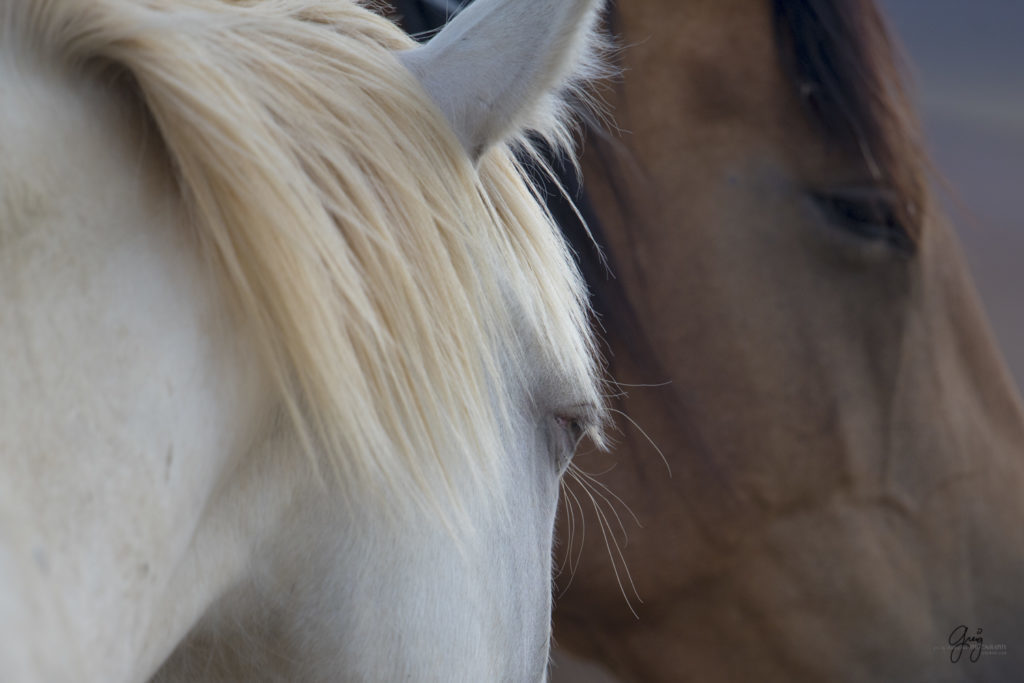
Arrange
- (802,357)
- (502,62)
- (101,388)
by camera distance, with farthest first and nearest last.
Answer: (802,357) → (502,62) → (101,388)

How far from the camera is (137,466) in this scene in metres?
0.38

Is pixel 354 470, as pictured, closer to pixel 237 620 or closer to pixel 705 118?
pixel 237 620

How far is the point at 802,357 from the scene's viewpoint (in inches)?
47.0

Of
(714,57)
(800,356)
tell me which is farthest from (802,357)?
(714,57)

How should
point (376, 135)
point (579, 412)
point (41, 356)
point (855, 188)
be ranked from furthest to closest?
1. point (855, 188)
2. point (579, 412)
3. point (376, 135)
4. point (41, 356)

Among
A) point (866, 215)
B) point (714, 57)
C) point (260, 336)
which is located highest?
point (260, 336)

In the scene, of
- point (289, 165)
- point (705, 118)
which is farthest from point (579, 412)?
point (705, 118)

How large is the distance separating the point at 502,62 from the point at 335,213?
0.38 ft

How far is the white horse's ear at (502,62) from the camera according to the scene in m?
0.47

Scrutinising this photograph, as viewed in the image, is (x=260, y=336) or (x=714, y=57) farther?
(x=714, y=57)

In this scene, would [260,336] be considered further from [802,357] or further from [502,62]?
[802,357]

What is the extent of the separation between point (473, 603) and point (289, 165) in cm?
26

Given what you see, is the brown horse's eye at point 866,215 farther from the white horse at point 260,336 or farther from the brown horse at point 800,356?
the white horse at point 260,336

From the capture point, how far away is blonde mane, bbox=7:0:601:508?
0.41 meters
